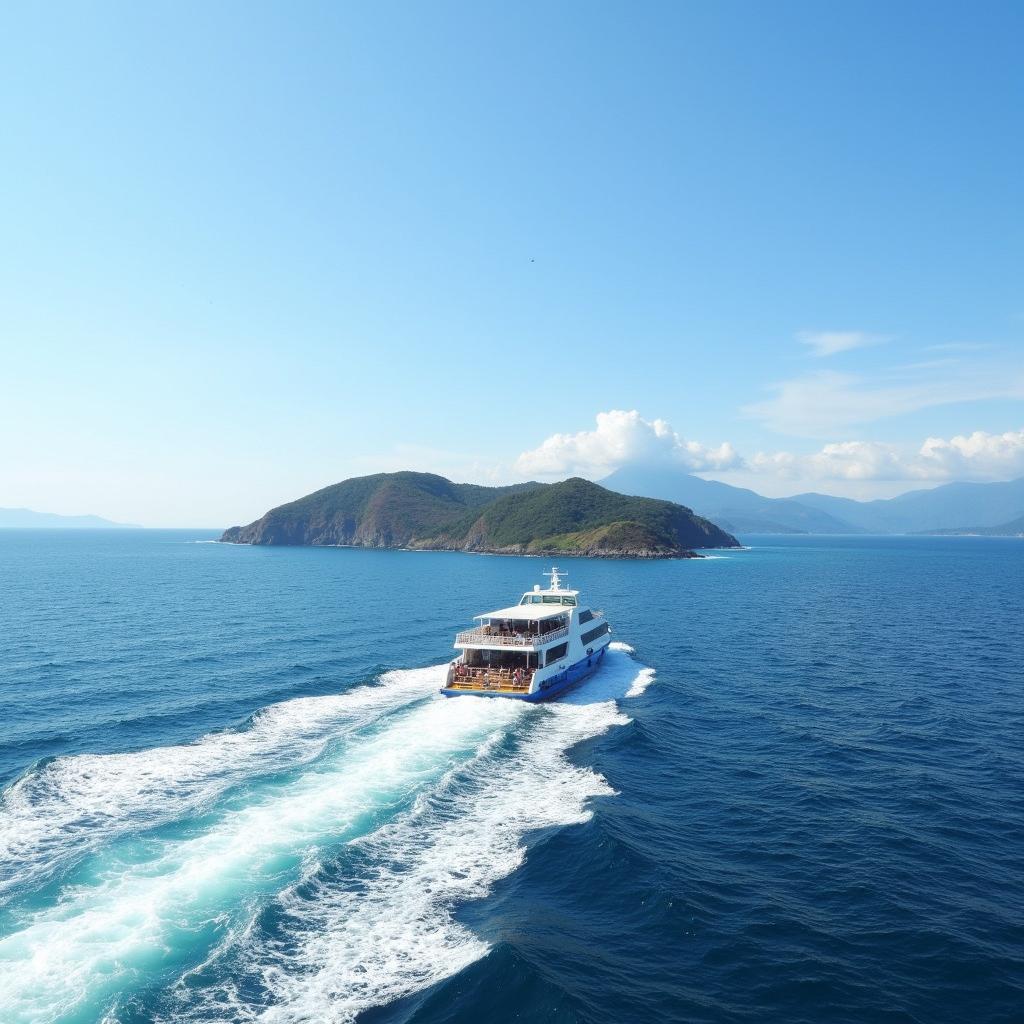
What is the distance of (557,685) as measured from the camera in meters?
45.8

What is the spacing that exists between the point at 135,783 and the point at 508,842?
1752cm

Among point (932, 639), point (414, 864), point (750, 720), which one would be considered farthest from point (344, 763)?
point (932, 639)

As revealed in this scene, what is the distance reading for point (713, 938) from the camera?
19062 millimetres

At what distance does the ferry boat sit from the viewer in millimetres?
43875

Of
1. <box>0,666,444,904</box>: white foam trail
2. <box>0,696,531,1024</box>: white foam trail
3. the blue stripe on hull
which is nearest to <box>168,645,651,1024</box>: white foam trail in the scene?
<box>0,696,531,1024</box>: white foam trail

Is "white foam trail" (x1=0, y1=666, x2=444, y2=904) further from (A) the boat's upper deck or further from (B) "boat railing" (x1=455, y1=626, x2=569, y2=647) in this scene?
(A) the boat's upper deck

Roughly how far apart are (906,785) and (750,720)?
10.6m

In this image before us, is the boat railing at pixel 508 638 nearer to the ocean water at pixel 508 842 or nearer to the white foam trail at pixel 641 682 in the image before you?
the ocean water at pixel 508 842

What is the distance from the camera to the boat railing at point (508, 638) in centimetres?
4566

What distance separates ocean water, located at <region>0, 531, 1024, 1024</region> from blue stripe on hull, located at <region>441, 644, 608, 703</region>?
2.87ft

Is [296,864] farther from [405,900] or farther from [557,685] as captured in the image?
[557,685]

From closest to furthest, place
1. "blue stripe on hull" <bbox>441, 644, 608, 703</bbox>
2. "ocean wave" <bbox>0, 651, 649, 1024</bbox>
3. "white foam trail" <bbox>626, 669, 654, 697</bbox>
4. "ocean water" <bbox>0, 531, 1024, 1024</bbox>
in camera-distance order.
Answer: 1. "ocean wave" <bbox>0, 651, 649, 1024</bbox>
2. "ocean water" <bbox>0, 531, 1024, 1024</bbox>
3. "blue stripe on hull" <bbox>441, 644, 608, 703</bbox>
4. "white foam trail" <bbox>626, 669, 654, 697</bbox>

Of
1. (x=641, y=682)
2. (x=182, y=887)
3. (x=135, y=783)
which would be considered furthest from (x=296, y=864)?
(x=641, y=682)

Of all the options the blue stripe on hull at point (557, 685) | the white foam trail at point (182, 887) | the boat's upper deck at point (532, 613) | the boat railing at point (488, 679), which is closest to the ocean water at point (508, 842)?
the white foam trail at point (182, 887)
